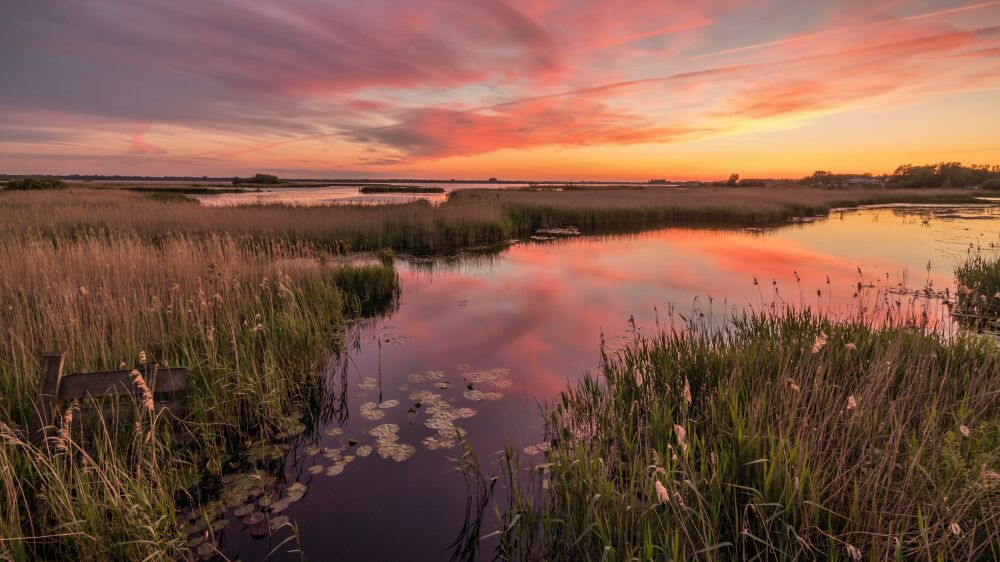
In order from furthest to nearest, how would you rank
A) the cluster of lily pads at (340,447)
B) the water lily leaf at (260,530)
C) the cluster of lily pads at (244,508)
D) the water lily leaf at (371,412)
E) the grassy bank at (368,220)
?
1. the grassy bank at (368,220)
2. the water lily leaf at (371,412)
3. the cluster of lily pads at (340,447)
4. the water lily leaf at (260,530)
5. the cluster of lily pads at (244,508)

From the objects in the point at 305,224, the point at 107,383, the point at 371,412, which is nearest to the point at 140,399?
the point at 107,383

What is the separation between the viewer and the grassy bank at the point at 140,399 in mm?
3686

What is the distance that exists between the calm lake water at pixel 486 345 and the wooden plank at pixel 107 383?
1716 mm

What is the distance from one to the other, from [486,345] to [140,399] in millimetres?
6675

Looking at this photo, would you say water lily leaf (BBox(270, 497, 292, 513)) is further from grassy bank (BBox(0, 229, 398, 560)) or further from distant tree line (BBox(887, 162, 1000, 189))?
distant tree line (BBox(887, 162, 1000, 189))

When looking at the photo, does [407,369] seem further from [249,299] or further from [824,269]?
[824,269]

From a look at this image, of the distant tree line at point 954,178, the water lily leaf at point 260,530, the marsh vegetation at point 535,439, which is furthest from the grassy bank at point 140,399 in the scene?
the distant tree line at point 954,178

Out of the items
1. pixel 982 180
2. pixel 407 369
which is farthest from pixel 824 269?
pixel 982 180

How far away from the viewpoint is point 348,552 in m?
4.40

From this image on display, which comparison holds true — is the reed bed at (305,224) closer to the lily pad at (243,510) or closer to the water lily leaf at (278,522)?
the lily pad at (243,510)

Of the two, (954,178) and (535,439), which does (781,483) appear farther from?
(954,178)

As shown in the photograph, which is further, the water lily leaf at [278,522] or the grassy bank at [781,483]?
the water lily leaf at [278,522]

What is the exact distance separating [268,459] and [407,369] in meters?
3.45

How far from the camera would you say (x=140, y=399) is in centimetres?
500
